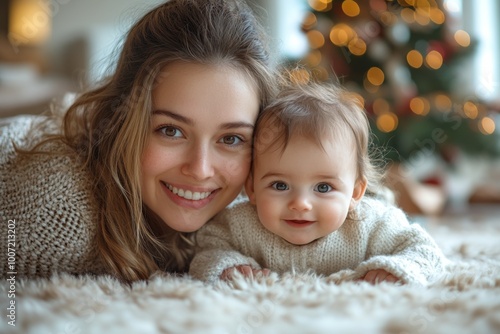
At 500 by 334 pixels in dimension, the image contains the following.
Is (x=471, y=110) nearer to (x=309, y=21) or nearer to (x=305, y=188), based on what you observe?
(x=309, y=21)

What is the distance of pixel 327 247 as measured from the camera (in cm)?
118

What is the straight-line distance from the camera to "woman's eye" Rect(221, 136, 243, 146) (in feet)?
4.03

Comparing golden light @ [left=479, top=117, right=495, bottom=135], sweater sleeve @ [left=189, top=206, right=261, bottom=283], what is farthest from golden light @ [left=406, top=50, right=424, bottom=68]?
sweater sleeve @ [left=189, top=206, right=261, bottom=283]

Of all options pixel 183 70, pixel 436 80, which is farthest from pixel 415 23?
pixel 183 70

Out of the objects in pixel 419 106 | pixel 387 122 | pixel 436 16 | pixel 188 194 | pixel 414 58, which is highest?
pixel 436 16

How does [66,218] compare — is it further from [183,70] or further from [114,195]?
[183,70]

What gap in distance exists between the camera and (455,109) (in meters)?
2.76

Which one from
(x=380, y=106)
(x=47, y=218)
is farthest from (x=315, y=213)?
(x=380, y=106)

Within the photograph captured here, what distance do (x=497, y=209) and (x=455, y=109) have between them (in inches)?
27.7

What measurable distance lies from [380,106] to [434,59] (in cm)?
37

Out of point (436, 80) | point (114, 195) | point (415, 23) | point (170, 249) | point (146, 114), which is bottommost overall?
point (170, 249)

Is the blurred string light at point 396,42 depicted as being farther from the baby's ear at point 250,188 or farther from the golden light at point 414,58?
the baby's ear at point 250,188

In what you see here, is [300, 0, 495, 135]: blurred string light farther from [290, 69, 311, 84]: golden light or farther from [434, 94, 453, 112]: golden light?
[290, 69, 311, 84]: golden light

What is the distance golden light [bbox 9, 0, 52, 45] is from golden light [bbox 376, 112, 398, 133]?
12.8 ft
